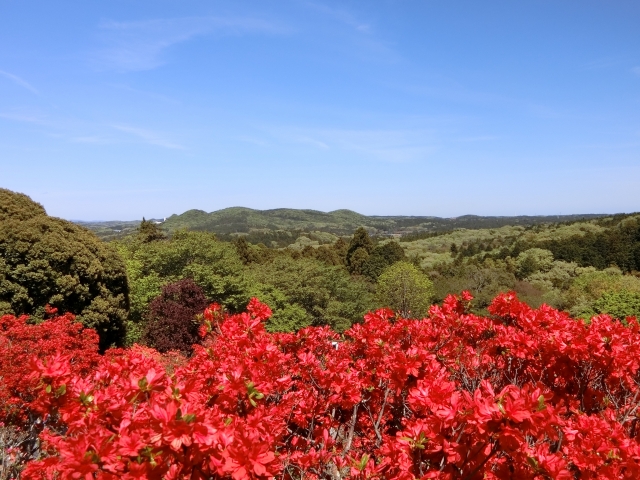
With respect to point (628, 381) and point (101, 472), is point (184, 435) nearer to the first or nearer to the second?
point (101, 472)

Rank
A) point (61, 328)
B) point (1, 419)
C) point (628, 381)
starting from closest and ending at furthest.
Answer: point (628, 381) → point (1, 419) → point (61, 328)

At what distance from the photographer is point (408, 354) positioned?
367 cm

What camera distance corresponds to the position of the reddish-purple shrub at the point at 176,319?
46.0 ft

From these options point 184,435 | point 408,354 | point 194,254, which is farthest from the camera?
point 194,254

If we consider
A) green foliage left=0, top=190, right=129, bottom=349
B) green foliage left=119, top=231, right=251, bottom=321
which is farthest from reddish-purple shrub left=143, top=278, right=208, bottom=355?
green foliage left=119, top=231, right=251, bottom=321

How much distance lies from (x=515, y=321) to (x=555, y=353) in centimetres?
123

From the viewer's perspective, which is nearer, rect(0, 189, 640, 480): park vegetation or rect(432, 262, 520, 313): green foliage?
rect(0, 189, 640, 480): park vegetation

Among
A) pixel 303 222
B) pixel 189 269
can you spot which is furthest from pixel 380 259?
pixel 303 222

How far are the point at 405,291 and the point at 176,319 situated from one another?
15.7 m

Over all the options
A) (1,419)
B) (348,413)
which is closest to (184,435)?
(348,413)

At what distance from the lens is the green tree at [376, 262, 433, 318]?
84.5 ft

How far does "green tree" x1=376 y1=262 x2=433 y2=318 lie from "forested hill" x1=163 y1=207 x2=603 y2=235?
355 ft

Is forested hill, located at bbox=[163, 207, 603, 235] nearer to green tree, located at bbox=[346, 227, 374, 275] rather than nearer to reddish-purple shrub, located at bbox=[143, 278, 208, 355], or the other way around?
green tree, located at bbox=[346, 227, 374, 275]

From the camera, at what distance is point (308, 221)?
173000 millimetres
